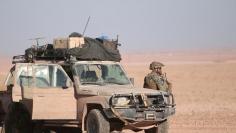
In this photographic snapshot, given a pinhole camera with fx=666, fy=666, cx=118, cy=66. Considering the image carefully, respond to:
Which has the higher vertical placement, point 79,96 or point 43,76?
point 43,76

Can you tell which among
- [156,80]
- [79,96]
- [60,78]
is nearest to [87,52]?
[60,78]

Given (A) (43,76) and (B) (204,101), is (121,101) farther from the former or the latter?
(B) (204,101)

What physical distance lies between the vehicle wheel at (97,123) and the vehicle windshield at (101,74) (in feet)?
3.29

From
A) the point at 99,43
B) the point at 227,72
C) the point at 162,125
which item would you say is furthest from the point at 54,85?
the point at 227,72

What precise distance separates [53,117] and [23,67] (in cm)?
168

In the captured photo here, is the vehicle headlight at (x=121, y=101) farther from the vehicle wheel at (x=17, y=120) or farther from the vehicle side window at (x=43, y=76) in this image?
the vehicle wheel at (x=17, y=120)

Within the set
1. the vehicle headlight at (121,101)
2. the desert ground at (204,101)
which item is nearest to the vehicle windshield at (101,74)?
the vehicle headlight at (121,101)

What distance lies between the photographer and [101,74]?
45.5 ft

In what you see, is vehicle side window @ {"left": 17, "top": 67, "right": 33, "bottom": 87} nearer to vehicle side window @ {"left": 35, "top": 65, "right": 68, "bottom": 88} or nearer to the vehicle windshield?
vehicle side window @ {"left": 35, "top": 65, "right": 68, "bottom": 88}

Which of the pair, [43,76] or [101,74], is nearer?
[101,74]

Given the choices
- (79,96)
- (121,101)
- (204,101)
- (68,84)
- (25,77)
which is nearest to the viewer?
(121,101)

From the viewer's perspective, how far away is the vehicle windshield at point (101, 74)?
13.6m

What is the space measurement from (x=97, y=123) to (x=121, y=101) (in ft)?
2.02

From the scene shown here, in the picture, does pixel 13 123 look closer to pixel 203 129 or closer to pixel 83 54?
pixel 83 54
